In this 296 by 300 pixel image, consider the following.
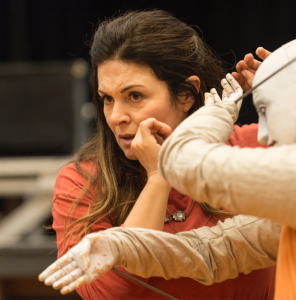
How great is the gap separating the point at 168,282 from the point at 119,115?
566 millimetres

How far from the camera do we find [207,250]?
1.13 m

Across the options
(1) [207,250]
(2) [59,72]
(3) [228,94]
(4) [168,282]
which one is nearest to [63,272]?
(1) [207,250]

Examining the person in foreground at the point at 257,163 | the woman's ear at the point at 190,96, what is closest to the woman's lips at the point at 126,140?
the woman's ear at the point at 190,96

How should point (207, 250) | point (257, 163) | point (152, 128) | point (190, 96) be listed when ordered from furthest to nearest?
1. point (190, 96)
2. point (152, 128)
3. point (207, 250)
4. point (257, 163)

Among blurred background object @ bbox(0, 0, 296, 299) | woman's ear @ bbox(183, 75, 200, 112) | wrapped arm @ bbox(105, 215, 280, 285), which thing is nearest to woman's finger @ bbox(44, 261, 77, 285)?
wrapped arm @ bbox(105, 215, 280, 285)

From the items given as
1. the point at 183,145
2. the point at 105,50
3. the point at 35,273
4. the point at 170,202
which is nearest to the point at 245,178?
the point at 183,145

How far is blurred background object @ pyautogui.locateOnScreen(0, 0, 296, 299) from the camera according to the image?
387 cm

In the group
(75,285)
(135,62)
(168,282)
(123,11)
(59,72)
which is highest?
(135,62)

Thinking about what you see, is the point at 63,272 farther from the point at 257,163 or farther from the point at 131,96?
the point at 131,96

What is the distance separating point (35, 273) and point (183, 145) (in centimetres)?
215

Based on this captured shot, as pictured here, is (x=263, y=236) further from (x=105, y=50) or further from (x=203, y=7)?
(x=203, y=7)

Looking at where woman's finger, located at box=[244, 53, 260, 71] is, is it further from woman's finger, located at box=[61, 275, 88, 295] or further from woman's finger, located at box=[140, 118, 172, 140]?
woman's finger, located at box=[61, 275, 88, 295]

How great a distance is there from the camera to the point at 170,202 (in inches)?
61.7

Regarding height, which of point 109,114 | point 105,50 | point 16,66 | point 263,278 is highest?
point 105,50
